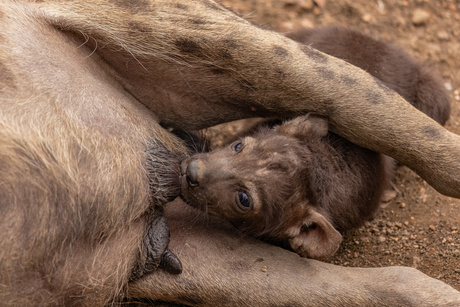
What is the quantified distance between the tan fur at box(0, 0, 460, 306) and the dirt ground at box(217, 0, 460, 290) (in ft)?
2.23

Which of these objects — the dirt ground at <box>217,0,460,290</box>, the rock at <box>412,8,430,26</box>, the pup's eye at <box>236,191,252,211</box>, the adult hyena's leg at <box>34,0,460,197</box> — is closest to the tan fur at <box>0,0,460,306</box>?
the adult hyena's leg at <box>34,0,460,197</box>

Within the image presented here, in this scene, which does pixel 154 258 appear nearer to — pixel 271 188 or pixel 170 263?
pixel 170 263

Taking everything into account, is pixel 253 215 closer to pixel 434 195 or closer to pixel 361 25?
pixel 434 195

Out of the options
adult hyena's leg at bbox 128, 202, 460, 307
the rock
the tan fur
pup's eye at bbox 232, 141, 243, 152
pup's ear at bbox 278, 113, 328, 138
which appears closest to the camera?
the tan fur

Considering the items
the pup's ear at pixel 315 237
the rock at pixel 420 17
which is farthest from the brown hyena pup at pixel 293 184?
the rock at pixel 420 17

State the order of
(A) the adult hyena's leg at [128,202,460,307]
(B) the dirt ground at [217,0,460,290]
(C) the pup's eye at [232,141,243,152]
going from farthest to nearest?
(B) the dirt ground at [217,0,460,290] → (C) the pup's eye at [232,141,243,152] → (A) the adult hyena's leg at [128,202,460,307]

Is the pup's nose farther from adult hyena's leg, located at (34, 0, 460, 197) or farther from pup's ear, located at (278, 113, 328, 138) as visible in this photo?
pup's ear, located at (278, 113, 328, 138)

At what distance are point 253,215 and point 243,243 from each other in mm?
191

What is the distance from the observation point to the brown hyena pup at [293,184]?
3.95 meters

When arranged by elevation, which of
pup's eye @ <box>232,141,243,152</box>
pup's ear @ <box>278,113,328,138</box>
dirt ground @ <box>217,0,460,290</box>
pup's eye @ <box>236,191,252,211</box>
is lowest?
dirt ground @ <box>217,0,460,290</box>

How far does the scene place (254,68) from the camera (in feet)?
12.9

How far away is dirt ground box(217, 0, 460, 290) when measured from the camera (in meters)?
4.45

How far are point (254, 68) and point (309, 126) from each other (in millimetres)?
523

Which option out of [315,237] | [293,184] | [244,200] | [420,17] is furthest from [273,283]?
[420,17]
